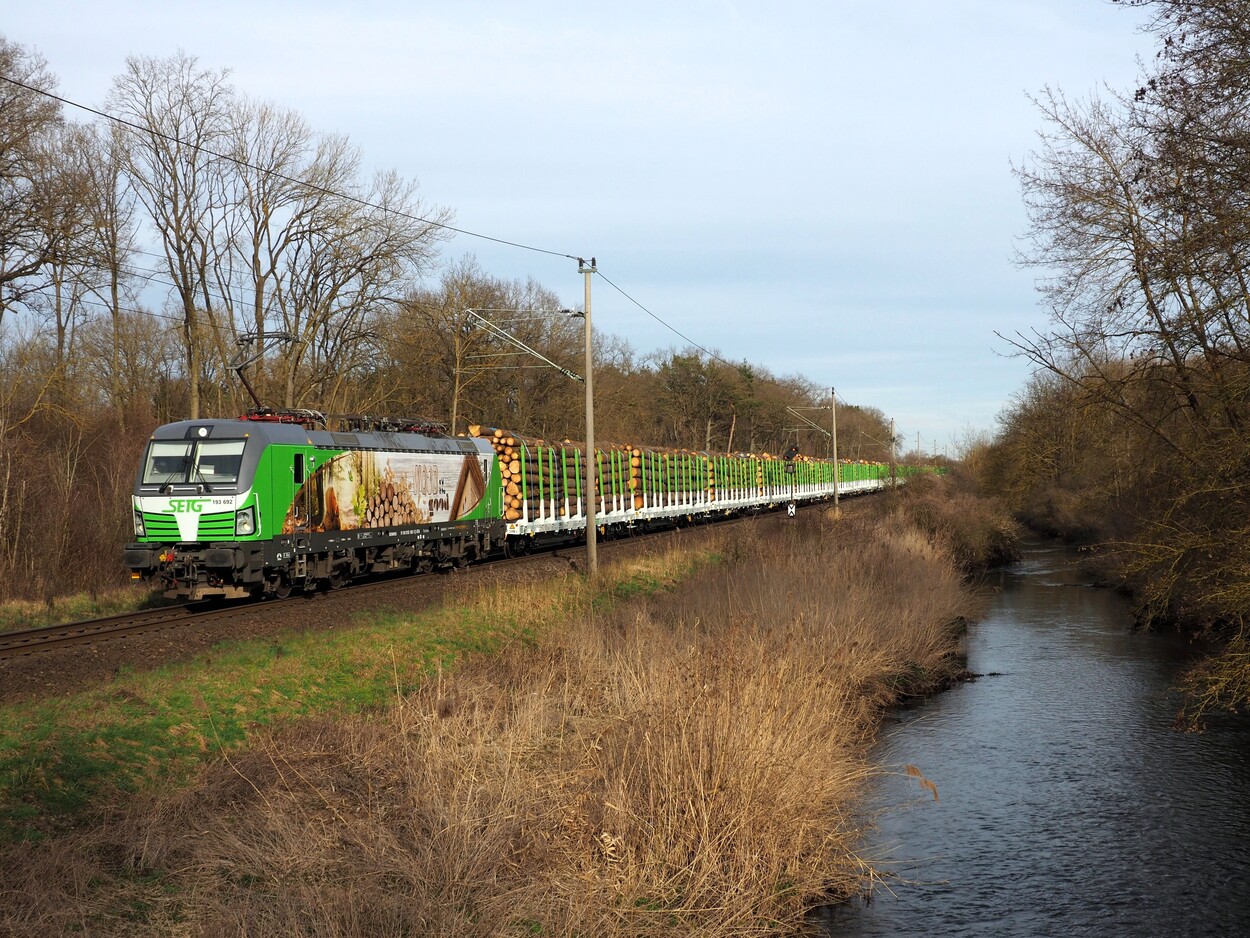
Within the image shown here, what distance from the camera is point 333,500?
64.3 ft

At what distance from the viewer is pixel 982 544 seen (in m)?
37.4

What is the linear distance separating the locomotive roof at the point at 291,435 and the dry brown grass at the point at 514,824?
8336mm

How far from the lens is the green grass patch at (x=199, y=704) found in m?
8.50


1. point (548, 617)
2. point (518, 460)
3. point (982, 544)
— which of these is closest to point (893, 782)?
point (548, 617)

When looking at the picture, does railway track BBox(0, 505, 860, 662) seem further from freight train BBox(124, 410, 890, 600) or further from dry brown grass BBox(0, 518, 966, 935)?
dry brown grass BBox(0, 518, 966, 935)

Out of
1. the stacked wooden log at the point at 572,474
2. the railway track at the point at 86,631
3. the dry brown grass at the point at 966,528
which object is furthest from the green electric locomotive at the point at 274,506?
the dry brown grass at the point at 966,528

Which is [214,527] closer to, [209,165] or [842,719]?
[842,719]

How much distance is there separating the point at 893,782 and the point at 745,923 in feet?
16.6

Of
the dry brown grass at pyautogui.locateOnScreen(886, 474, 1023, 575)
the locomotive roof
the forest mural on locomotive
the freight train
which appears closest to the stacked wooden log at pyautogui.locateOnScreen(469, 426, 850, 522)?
the freight train

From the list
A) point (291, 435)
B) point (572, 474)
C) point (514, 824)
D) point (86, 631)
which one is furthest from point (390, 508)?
point (514, 824)

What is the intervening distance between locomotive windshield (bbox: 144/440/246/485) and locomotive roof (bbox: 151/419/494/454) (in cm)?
14

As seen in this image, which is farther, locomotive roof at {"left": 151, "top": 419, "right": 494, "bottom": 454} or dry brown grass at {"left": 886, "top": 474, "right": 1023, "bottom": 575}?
dry brown grass at {"left": 886, "top": 474, "right": 1023, "bottom": 575}

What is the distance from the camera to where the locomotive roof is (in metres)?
17.6

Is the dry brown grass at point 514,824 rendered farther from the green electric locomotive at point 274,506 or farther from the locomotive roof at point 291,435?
the locomotive roof at point 291,435
